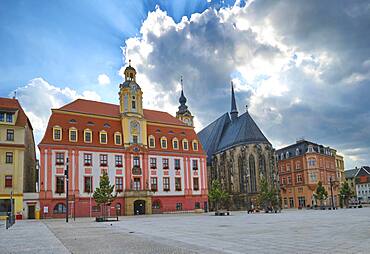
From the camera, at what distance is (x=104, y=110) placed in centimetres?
6119

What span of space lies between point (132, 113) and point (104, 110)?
485cm

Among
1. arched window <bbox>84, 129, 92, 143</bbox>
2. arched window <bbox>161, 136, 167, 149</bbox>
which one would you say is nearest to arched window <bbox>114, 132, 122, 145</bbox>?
arched window <bbox>84, 129, 92, 143</bbox>

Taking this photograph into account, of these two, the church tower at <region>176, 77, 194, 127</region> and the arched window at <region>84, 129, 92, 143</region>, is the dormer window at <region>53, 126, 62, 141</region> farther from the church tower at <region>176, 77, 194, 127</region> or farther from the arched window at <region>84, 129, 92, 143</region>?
the church tower at <region>176, 77, 194, 127</region>

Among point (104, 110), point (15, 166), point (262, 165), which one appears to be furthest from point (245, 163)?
point (15, 166)

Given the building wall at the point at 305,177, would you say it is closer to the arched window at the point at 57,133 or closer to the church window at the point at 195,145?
the church window at the point at 195,145

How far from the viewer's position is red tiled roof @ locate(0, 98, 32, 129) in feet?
166

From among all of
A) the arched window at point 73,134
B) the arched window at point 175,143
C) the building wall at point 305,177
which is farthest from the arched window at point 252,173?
the arched window at point 73,134

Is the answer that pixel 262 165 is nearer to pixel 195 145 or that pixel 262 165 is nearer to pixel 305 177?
pixel 305 177

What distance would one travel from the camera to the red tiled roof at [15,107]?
50.6m

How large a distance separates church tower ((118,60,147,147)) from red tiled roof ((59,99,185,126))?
202 cm

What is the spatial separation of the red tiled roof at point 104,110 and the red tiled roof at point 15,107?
5.69 meters

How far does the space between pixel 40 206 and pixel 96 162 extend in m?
10.3

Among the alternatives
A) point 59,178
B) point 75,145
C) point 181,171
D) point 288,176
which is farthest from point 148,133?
point 288,176

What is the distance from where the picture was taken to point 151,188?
195 feet
